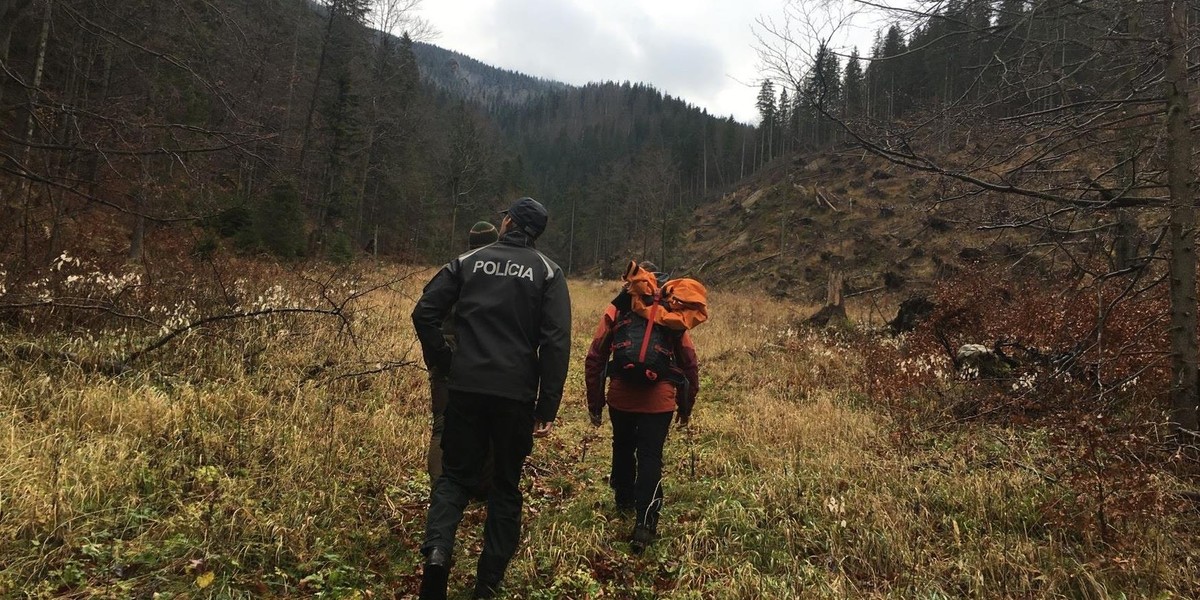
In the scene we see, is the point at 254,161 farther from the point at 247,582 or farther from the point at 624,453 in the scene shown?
the point at 624,453

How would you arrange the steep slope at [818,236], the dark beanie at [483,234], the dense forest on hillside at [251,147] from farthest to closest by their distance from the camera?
the steep slope at [818,236]
the dense forest on hillside at [251,147]
the dark beanie at [483,234]

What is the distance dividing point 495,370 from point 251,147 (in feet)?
12.2

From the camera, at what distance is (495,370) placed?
3.04 metres

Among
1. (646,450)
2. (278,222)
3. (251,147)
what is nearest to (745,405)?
(646,450)

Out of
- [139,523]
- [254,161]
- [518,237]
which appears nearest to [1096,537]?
[518,237]

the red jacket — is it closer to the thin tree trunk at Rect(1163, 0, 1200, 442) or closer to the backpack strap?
the backpack strap

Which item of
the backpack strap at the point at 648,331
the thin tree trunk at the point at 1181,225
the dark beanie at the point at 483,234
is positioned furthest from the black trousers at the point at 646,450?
the thin tree trunk at the point at 1181,225

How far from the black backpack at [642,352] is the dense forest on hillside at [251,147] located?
368 cm

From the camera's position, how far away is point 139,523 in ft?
10.4

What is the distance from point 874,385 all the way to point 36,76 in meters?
17.2

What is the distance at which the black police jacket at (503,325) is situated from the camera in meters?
3.06

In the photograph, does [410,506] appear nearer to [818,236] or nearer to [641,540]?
[641,540]

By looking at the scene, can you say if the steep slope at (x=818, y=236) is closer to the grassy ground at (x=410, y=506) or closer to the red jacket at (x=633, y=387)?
the grassy ground at (x=410, y=506)

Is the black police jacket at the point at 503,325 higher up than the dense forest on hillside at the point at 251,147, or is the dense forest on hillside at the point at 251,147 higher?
the dense forest on hillside at the point at 251,147
